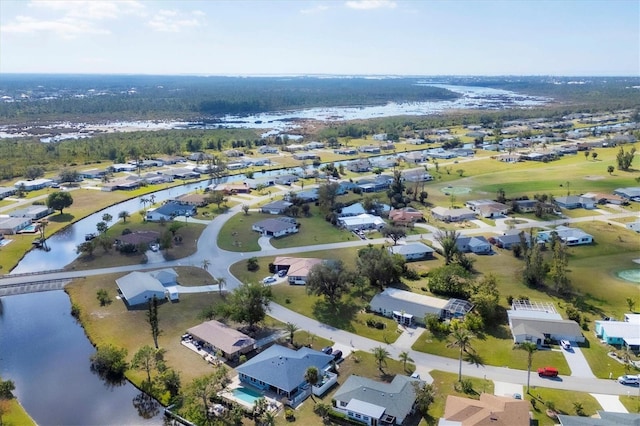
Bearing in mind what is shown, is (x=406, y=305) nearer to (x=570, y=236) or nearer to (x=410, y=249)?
(x=410, y=249)

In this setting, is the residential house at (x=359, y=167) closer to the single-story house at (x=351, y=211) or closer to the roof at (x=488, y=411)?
the single-story house at (x=351, y=211)

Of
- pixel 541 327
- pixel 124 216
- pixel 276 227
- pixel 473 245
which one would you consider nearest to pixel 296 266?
pixel 276 227

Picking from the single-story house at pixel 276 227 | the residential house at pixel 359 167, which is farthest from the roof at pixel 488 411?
the residential house at pixel 359 167

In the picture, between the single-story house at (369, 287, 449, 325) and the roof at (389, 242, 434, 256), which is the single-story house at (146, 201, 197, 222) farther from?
the single-story house at (369, 287, 449, 325)

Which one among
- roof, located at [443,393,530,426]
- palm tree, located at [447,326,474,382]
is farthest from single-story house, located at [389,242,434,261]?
roof, located at [443,393,530,426]

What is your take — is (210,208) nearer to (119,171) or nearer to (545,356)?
(119,171)

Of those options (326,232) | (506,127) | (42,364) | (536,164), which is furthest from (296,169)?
(506,127)
